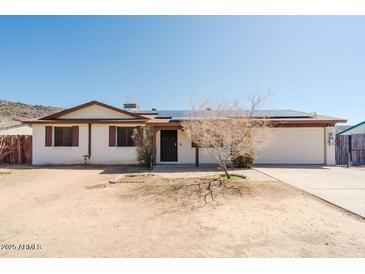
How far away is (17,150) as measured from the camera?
15.1 m

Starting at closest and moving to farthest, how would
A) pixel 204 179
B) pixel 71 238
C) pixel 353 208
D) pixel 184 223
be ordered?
1. pixel 71 238
2. pixel 184 223
3. pixel 353 208
4. pixel 204 179

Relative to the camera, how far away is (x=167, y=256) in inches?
131

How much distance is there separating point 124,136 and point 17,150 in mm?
7824

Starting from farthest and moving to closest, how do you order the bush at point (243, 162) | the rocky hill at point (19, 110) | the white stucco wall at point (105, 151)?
the rocky hill at point (19, 110), the white stucco wall at point (105, 151), the bush at point (243, 162)

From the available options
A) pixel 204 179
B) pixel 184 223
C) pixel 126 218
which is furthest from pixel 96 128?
pixel 184 223

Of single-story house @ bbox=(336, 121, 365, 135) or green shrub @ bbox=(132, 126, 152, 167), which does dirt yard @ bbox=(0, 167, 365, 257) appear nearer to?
green shrub @ bbox=(132, 126, 152, 167)

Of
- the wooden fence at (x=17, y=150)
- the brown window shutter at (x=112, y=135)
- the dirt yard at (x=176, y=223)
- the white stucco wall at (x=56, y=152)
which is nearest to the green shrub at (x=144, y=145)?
the brown window shutter at (x=112, y=135)

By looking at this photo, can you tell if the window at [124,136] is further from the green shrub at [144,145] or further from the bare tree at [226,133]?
the bare tree at [226,133]

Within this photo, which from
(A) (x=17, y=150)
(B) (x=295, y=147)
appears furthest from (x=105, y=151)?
(B) (x=295, y=147)

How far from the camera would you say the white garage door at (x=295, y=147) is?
13.6 meters

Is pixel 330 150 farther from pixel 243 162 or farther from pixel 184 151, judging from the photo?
pixel 184 151

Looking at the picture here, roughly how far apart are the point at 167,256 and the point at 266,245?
1.70 m

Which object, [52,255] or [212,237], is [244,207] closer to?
[212,237]

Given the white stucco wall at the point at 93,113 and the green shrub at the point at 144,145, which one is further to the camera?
the white stucco wall at the point at 93,113
